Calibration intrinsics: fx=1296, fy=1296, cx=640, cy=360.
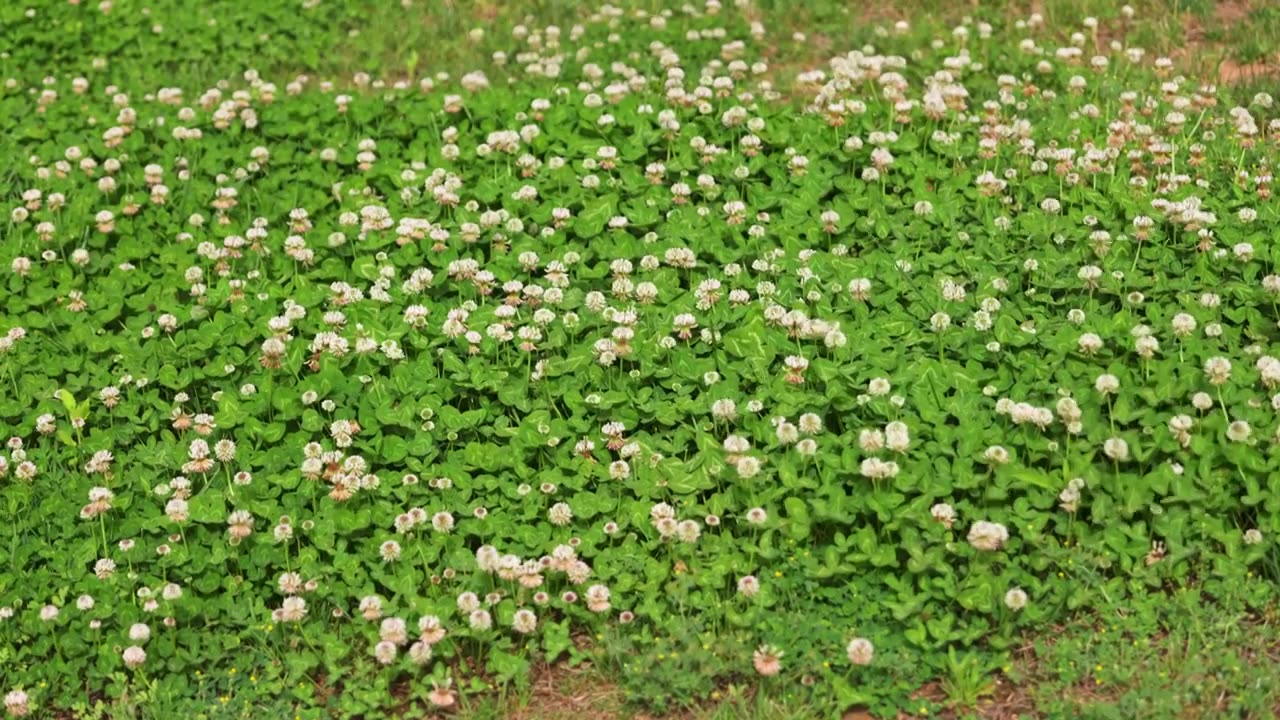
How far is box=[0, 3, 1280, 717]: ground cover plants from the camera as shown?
14.4ft

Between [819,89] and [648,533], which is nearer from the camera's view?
[648,533]

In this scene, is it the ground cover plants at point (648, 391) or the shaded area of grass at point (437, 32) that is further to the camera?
the shaded area of grass at point (437, 32)

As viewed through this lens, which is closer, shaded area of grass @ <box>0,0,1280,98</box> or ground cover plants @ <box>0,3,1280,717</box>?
ground cover plants @ <box>0,3,1280,717</box>

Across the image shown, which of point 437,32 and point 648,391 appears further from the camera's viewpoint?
point 437,32

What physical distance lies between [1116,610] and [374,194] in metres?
4.41

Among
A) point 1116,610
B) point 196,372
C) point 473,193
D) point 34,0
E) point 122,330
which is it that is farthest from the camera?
point 34,0

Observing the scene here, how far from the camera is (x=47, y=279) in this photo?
6555 millimetres

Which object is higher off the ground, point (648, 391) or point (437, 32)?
point (648, 391)

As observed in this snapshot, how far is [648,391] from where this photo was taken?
207 inches

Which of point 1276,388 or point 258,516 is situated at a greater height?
point 1276,388

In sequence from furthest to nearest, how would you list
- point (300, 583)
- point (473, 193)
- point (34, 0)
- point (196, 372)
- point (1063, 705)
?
point (34, 0) → point (473, 193) → point (196, 372) → point (300, 583) → point (1063, 705)

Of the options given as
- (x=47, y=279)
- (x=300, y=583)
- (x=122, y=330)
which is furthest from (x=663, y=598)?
(x=47, y=279)

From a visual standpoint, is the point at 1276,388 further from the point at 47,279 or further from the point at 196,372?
the point at 47,279

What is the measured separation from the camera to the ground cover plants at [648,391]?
4402 millimetres
